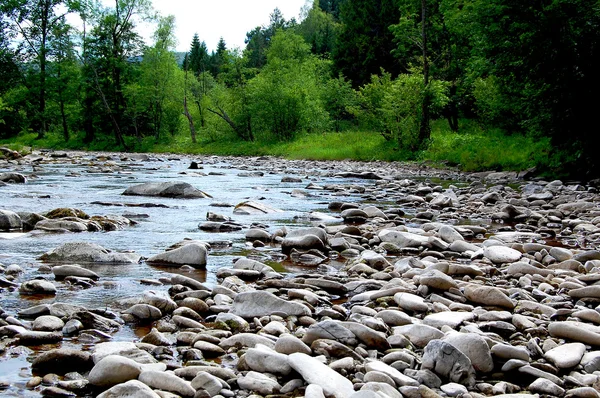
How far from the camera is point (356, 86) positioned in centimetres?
5131

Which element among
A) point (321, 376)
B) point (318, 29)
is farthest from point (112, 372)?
point (318, 29)

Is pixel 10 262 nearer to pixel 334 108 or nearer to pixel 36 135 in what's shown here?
pixel 334 108

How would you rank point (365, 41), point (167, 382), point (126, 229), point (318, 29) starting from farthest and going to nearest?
point (318, 29) → point (365, 41) → point (126, 229) → point (167, 382)

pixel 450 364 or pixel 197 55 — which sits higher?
pixel 197 55

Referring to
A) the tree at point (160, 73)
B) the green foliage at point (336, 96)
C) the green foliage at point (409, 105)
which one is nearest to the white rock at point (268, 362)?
the green foliage at point (409, 105)

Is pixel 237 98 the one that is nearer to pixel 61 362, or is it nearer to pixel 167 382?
pixel 61 362

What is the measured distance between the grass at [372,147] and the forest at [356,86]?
0.12m

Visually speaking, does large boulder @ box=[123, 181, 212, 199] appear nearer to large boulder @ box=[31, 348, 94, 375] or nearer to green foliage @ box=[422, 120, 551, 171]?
large boulder @ box=[31, 348, 94, 375]

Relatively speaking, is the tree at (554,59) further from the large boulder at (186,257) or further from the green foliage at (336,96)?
the green foliage at (336,96)

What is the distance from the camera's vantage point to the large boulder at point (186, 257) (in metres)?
5.29

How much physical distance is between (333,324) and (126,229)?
4.90 metres

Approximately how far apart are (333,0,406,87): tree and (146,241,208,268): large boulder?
147 ft

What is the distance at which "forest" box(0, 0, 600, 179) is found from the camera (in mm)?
13672

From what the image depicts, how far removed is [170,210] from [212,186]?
4864mm
